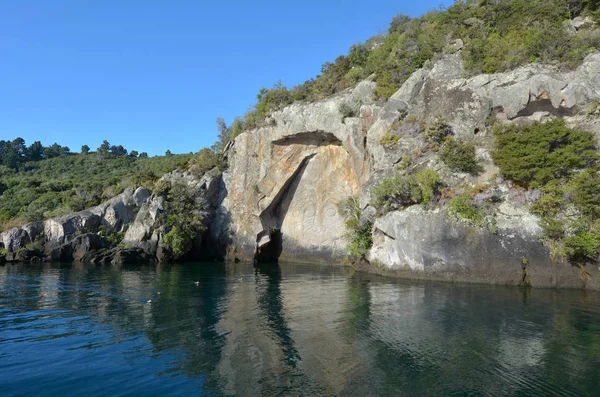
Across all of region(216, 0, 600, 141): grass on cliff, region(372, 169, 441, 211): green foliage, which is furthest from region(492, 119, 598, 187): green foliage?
region(216, 0, 600, 141): grass on cliff

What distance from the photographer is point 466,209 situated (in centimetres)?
2038

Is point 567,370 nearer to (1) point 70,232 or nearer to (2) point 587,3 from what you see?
(2) point 587,3

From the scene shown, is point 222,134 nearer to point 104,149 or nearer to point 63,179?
point 63,179

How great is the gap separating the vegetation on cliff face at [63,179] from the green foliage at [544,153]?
108ft

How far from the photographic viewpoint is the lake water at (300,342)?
795 cm

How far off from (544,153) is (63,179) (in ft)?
219

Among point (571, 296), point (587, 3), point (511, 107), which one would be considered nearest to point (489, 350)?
point (571, 296)

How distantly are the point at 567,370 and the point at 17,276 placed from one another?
27.8 metres

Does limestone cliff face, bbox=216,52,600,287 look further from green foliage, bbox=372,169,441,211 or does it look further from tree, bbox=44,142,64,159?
tree, bbox=44,142,64,159

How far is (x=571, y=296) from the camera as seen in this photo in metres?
16.3

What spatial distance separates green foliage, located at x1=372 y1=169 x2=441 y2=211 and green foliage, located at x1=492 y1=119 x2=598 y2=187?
149 inches

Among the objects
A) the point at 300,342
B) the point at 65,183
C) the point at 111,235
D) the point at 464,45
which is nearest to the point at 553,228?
the point at 300,342

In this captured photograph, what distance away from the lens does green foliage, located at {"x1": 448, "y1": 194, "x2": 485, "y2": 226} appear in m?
20.1

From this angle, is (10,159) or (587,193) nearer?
(587,193)
